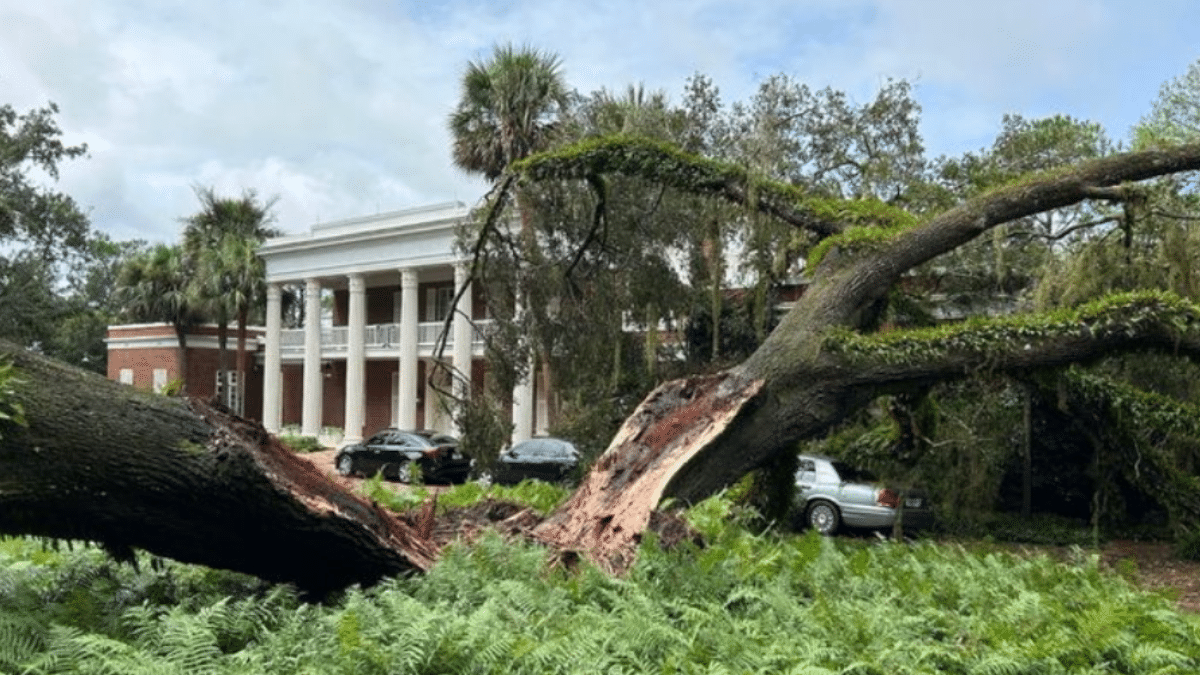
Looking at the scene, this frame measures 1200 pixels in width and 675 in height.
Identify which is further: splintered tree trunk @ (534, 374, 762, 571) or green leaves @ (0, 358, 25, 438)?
splintered tree trunk @ (534, 374, 762, 571)

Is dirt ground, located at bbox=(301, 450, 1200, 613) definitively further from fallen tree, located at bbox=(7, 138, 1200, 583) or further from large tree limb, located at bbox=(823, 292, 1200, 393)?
large tree limb, located at bbox=(823, 292, 1200, 393)

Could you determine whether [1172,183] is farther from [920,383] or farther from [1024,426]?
[920,383]

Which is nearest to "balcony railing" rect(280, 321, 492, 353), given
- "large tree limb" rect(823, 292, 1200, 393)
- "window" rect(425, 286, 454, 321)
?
"window" rect(425, 286, 454, 321)

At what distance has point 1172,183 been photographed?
627 inches

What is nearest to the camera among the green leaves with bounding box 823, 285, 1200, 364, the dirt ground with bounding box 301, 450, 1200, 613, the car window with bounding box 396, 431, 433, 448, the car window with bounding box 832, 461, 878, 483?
the dirt ground with bounding box 301, 450, 1200, 613

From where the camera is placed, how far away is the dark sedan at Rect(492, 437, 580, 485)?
781 inches

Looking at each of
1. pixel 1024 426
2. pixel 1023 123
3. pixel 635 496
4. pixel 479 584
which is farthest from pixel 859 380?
pixel 1023 123

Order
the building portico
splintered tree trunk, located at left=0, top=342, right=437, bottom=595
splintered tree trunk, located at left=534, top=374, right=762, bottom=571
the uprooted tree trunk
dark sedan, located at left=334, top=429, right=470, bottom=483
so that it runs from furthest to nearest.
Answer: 1. the building portico
2. dark sedan, located at left=334, top=429, right=470, bottom=483
3. the uprooted tree trunk
4. splintered tree trunk, located at left=534, top=374, right=762, bottom=571
5. splintered tree trunk, located at left=0, top=342, right=437, bottom=595

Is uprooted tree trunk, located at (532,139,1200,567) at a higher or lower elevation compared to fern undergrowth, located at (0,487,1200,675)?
higher

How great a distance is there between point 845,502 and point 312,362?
2277 cm

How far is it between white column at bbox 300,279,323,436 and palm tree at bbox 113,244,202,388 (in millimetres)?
4919

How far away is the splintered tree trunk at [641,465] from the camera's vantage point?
702 cm

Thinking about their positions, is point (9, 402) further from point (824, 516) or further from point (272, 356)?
point (272, 356)

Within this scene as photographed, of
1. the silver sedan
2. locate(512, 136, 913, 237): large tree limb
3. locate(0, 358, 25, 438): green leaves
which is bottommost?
the silver sedan
